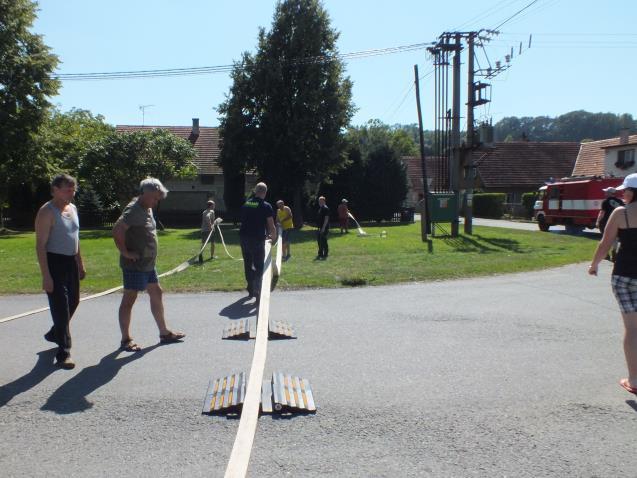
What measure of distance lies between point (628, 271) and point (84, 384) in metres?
4.70

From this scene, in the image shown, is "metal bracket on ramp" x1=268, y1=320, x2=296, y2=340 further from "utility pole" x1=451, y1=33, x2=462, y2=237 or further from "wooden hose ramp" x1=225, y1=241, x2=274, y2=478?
"utility pole" x1=451, y1=33, x2=462, y2=237

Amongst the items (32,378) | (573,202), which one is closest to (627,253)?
(32,378)

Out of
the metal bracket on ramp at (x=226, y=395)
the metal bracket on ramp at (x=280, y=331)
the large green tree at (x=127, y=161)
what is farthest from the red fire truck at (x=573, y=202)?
the metal bracket on ramp at (x=226, y=395)

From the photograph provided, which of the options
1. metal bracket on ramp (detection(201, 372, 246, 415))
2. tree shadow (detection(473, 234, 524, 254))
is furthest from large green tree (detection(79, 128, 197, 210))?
metal bracket on ramp (detection(201, 372, 246, 415))

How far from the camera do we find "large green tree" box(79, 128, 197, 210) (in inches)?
1315

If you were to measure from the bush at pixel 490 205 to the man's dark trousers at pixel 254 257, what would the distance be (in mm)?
41750

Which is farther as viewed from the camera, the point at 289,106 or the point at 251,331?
the point at 289,106

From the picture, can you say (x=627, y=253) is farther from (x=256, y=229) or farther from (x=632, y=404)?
(x=256, y=229)

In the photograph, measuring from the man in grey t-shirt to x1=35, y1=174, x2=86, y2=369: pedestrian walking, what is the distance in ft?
1.72

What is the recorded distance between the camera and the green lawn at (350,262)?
12.6m

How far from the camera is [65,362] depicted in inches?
234

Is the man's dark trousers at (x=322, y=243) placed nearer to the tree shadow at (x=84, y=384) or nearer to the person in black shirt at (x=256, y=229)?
the person in black shirt at (x=256, y=229)

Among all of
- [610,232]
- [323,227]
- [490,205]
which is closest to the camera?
[610,232]

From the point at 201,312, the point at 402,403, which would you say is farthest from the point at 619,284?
the point at 201,312
